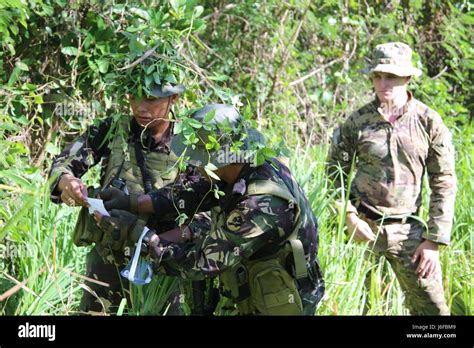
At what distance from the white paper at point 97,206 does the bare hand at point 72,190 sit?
0.13 meters

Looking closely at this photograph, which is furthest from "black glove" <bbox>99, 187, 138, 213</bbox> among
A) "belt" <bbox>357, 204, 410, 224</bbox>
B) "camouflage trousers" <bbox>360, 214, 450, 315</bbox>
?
"belt" <bbox>357, 204, 410, 224</bbox>

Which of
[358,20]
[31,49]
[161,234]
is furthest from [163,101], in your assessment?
[358,20]

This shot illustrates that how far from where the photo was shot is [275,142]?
3.86 metres

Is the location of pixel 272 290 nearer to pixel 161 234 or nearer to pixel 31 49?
pixel 161 234

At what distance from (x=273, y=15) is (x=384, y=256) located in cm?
426

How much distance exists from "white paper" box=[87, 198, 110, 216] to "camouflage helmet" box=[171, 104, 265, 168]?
1.56 ft

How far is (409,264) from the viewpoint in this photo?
17.1 ft

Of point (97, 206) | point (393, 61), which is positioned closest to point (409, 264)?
point (393, 61)

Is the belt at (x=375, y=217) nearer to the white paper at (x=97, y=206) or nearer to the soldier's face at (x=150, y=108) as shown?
the soldier's face at (x=150, y=108)

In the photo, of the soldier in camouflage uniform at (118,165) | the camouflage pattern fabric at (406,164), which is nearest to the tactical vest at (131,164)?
the soldier in camouflage uniform at (118,165)

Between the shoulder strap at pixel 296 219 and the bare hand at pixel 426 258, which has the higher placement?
the shoulder strap at pixel 296 219

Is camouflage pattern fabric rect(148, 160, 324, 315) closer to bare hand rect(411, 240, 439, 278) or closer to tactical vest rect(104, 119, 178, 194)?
tactical vest rect(104, 119, 178, 194)

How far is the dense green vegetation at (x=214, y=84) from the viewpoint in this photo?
4258 mm

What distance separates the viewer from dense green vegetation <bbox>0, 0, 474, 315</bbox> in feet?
14.0
